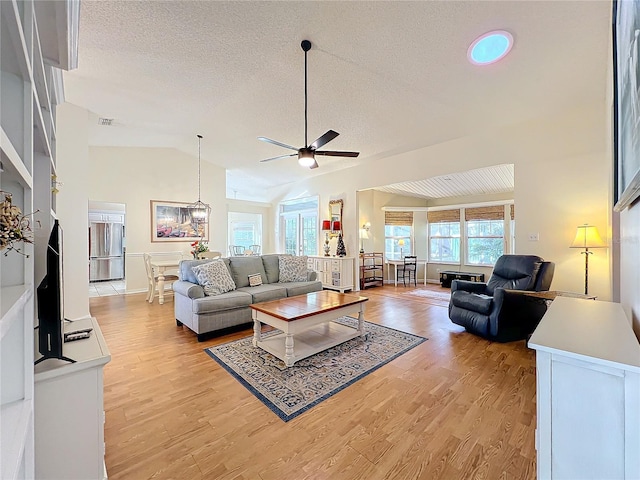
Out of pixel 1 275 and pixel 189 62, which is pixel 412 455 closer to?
pixel 1 275

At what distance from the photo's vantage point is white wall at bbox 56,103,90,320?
3803 millimetres

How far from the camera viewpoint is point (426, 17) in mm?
2438

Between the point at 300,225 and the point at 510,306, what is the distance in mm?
5730

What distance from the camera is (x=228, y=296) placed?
355 centimetres

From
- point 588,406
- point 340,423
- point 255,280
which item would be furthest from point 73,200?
point 588,406

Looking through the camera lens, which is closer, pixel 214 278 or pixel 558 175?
pixel 214 278

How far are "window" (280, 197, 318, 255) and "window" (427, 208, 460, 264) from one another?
3328 mm

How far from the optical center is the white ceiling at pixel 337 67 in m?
2.43

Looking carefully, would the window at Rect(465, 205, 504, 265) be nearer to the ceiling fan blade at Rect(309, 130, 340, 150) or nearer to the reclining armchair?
the reclining armchair

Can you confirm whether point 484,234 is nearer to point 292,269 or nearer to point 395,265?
point 395,265

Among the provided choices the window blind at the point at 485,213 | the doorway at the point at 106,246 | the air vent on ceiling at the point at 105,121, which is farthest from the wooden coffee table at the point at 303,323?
the doorway at the point at 106,246

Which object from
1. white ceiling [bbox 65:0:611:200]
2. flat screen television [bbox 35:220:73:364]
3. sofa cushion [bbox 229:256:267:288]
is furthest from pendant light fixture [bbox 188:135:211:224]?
flat screen television [bbox 35:220:73:364]

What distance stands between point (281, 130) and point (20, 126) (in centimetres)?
422

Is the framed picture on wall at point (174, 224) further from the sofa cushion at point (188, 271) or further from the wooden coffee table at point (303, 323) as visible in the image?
the wooden coffee table at point (303, 323)
